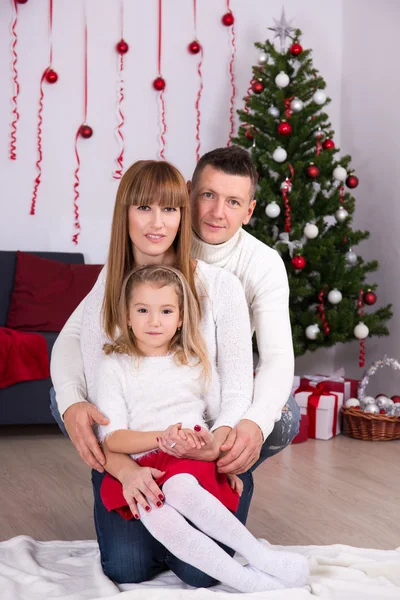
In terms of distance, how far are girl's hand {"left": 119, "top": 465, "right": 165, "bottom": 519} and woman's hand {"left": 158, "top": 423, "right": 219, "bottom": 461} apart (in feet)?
0.21

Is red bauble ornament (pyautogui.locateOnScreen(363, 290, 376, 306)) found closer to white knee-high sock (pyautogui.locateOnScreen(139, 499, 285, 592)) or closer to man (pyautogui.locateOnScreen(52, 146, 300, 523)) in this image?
man (pyautogui.locateOnScreen(52, 146, 300, 523))

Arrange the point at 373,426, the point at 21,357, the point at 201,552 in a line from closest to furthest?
the point at 201,552
the point at 21,357
the point at 373,426

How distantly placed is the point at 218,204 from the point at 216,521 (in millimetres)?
803

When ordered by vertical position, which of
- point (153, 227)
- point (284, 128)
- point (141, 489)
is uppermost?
point (284, 128)

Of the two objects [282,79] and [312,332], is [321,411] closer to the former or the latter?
[312,332]

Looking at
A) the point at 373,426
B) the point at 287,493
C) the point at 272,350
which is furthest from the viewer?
the point at 373,426

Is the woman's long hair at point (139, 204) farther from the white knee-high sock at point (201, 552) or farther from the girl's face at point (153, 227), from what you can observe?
the white knee-high sock at point (201, 552)

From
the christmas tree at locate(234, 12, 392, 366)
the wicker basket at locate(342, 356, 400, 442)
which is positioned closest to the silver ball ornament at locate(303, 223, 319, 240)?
the christmas tree at locate(234, 12, 392, 366)

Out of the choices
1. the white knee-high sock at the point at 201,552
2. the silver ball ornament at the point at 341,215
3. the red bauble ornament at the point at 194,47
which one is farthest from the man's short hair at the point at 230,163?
the red bauble ornament at the point at 194,47

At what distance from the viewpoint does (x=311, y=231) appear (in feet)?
12.5

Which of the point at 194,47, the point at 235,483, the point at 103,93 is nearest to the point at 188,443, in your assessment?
the point at 235,483

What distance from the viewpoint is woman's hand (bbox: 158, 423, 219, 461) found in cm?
168

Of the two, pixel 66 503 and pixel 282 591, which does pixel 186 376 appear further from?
pixel 66 503

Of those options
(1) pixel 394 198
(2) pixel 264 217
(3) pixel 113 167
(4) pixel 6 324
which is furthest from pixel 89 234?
(1) pixel 394 198
